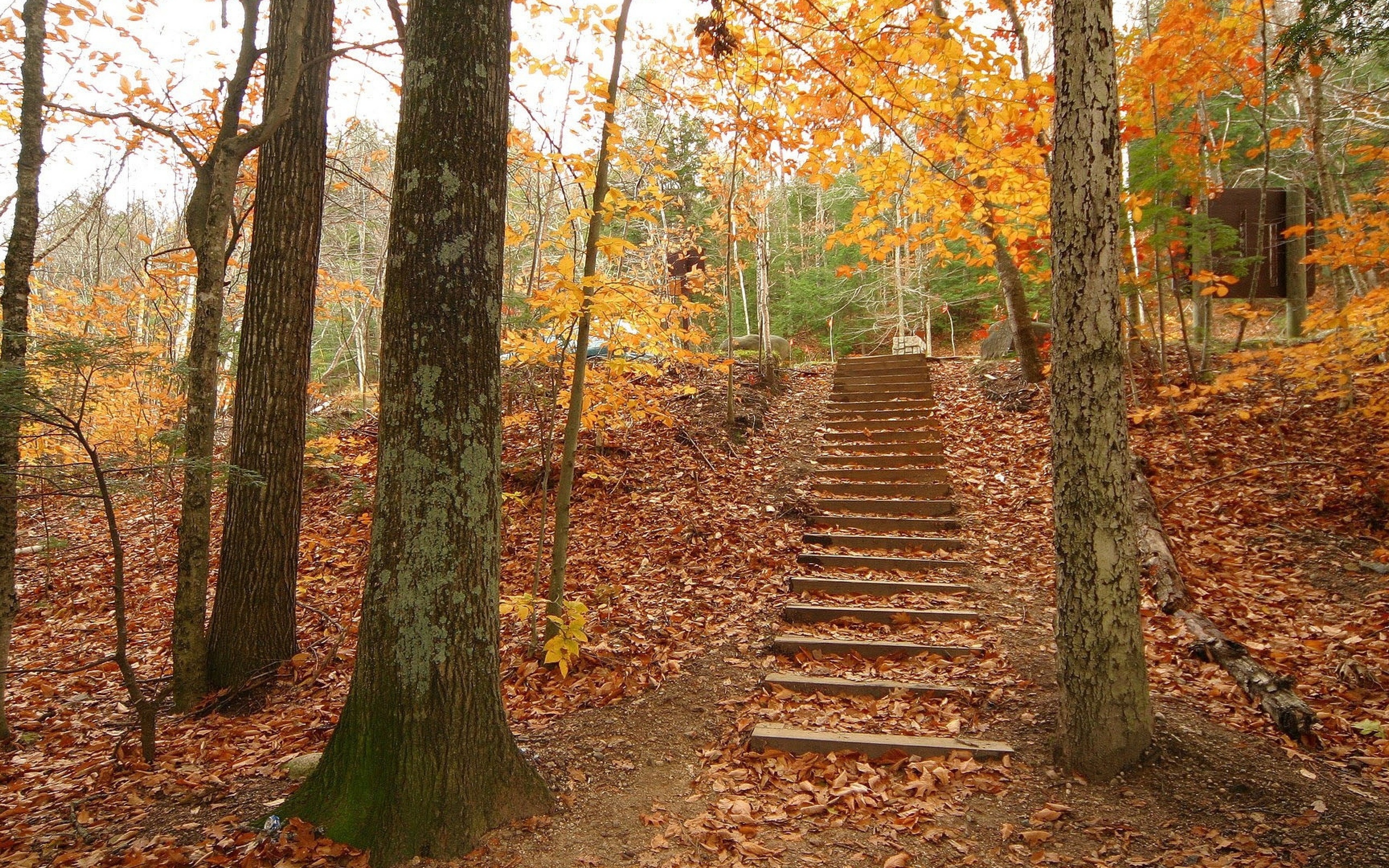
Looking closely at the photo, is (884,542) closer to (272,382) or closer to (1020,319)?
(1020,319)

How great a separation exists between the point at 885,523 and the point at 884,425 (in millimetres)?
2996

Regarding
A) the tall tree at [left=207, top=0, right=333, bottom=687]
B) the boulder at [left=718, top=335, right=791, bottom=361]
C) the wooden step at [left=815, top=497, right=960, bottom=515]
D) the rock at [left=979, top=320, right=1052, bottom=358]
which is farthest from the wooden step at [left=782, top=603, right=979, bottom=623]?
the boulder at [left=718, top=335, right=791, bottom=361]

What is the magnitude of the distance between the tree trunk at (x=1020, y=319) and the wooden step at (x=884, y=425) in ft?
5.79

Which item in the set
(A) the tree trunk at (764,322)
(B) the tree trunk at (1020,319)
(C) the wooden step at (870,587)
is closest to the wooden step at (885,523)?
(C) the wooden step at (870,587)

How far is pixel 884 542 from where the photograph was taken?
23.7 feet

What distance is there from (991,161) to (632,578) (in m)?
5.55

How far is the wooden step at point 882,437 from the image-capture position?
9.77 m

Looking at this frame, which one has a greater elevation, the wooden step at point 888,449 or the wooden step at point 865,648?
the wooden step at point 888,449

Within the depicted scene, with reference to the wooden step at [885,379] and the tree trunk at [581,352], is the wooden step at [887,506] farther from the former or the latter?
the wooden step at [885,379]

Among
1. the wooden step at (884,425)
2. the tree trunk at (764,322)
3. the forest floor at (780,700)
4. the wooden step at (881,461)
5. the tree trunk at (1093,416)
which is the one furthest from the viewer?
the tree trunk at (764,322)

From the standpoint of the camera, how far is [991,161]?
22.1ft

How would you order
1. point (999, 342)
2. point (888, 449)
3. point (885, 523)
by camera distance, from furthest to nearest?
point (999, 342) < point (888, 449) < point (885, 523)

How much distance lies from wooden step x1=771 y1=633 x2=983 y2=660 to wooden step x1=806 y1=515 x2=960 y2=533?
2.45 meters

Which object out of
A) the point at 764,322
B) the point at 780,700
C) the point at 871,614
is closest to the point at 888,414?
the point at 764,322
